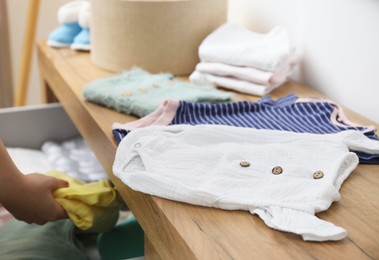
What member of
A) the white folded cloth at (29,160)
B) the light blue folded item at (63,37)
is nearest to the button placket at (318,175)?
the white folded cloth at (29,160)

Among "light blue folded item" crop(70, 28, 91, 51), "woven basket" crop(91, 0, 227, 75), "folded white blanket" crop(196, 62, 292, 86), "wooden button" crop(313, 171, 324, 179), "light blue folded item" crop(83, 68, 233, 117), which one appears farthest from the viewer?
"light blue folded item" crop(70, 28, 91, 51)

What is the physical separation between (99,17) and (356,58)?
0.57 metres

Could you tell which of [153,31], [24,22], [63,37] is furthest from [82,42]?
[24,22]

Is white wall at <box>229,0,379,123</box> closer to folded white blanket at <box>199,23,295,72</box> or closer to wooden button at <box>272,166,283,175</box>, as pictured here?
folded white blanket at <box>199,23,295,72</box>

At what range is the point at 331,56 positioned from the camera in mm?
1200

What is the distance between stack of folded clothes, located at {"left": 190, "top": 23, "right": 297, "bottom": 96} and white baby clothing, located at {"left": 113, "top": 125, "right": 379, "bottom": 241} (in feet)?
0.94

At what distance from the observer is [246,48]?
1.22m

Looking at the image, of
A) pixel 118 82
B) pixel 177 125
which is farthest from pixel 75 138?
pixel 177 125

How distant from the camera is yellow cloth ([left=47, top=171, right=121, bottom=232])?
1014 mm

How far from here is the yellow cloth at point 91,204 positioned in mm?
1014

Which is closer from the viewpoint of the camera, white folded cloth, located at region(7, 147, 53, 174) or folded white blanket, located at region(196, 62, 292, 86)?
folded white blanket, located at region(196, 62, 292, 86)

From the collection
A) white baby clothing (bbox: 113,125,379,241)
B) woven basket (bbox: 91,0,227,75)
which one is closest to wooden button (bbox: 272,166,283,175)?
white baby clothing (bbox: 113,125,379,241)

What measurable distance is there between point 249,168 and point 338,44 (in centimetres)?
47

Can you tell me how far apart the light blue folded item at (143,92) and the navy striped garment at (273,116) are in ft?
0.21
